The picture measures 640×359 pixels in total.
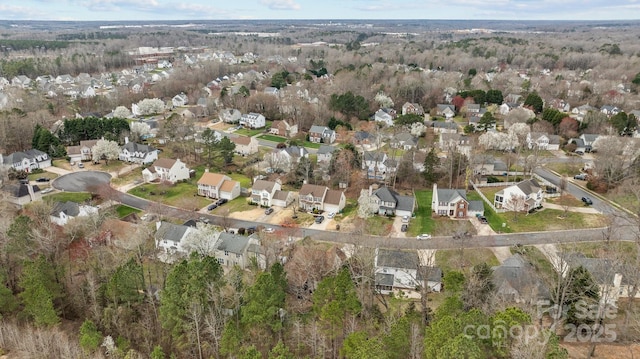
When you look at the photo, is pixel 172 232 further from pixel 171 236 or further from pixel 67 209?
pixel 67 209

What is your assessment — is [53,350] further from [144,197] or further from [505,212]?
[505,212]

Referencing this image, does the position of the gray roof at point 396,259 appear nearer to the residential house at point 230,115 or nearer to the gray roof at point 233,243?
the gray roof at point 233,243

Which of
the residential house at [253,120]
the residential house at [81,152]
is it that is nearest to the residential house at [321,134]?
the residential house at [253,120]

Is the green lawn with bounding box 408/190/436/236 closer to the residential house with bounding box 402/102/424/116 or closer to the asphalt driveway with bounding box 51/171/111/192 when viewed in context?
the asphalt driveway with bounding box 51/171/111/192

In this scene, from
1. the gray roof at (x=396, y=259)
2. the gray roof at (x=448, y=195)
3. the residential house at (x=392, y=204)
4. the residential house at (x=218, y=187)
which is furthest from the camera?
the residential house at (x=218, y=187)

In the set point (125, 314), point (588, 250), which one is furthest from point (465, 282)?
point (125, 314)
